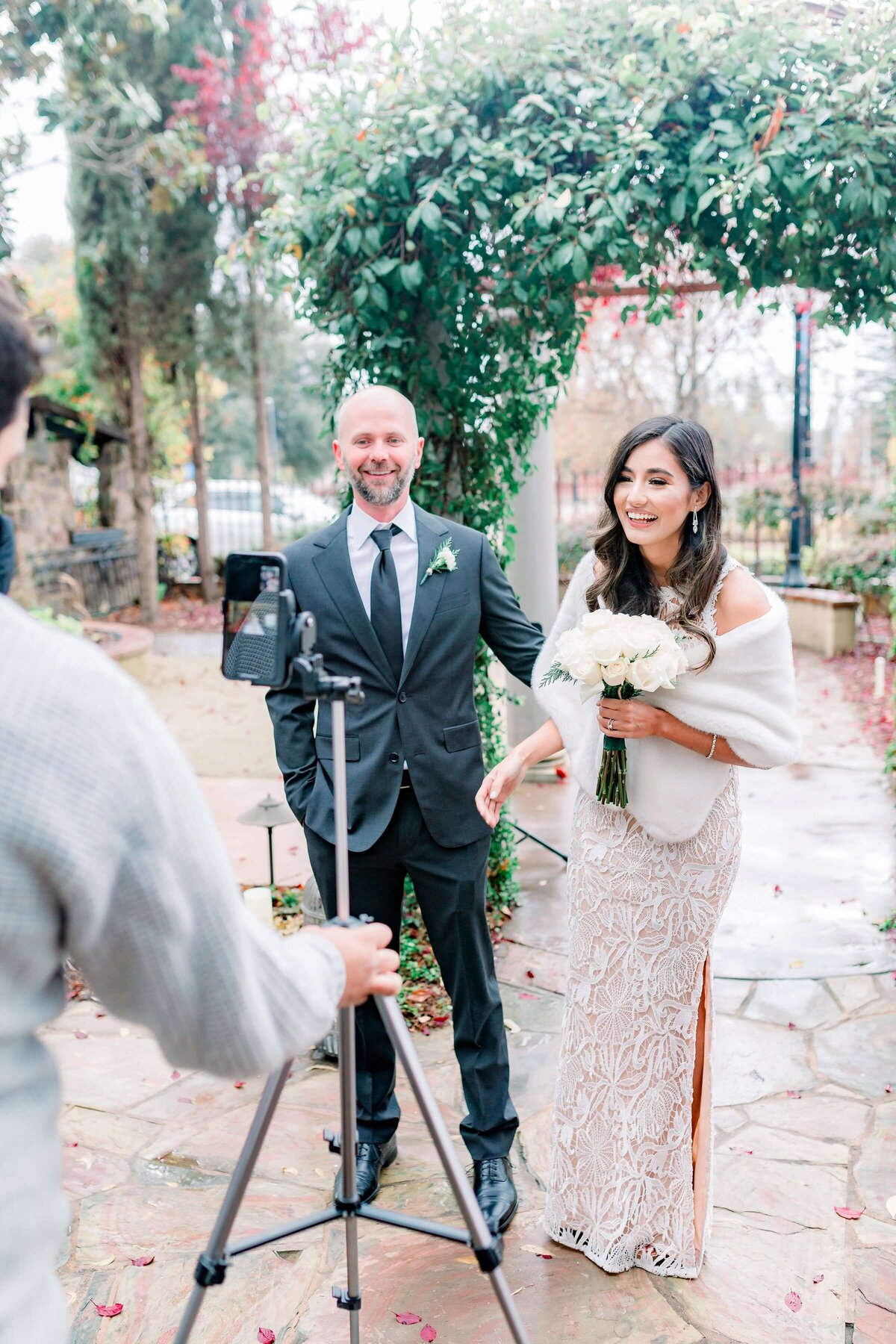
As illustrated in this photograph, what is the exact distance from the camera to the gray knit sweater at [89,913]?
104 cm

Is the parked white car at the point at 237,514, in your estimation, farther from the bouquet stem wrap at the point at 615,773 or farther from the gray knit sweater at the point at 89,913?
the gray knit sweater at the point at 89,913

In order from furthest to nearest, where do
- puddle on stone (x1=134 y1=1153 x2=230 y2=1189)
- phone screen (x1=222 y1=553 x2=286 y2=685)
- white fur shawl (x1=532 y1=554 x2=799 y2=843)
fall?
1. puddle on stone (x1=134 y1=1153 x2=230 y2=1189)
2. white fur shawl (x1=532 y1=554 x2=799 y2=843)
3. phone screen (x1=222 y1=553 x2=286 y2=685)

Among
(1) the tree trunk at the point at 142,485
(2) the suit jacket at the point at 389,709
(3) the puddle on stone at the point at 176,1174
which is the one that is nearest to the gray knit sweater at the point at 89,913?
(2) the suit jacket at the point at 389,709

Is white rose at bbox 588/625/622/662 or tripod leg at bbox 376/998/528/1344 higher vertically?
white rose at bbox 588/625/622/662

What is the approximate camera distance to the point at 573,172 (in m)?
4.05

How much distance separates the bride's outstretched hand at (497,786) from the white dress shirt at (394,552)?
47cm

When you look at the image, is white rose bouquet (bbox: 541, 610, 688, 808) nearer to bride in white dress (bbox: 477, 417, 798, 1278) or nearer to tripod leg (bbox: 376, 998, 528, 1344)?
bride in white dress (bbox: 477, 417, 798, 1278)

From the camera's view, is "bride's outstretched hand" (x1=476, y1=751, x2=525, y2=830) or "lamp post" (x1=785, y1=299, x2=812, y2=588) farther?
"lamp post" (x1=785, y1=299, x2=812, y2=588)

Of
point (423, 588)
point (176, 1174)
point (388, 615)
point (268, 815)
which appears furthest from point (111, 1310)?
point (268, 815)

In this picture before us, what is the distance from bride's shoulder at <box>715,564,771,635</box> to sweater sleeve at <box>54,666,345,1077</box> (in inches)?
66.1

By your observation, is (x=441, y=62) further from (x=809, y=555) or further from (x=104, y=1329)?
(x=809, y=555)

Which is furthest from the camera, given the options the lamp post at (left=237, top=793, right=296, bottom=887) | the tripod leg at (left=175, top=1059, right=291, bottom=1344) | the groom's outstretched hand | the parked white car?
the parked white car

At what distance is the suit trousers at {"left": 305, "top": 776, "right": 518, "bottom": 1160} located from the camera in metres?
2.92

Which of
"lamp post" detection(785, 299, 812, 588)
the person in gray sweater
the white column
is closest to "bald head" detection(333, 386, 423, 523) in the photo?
the person in gray sweater
